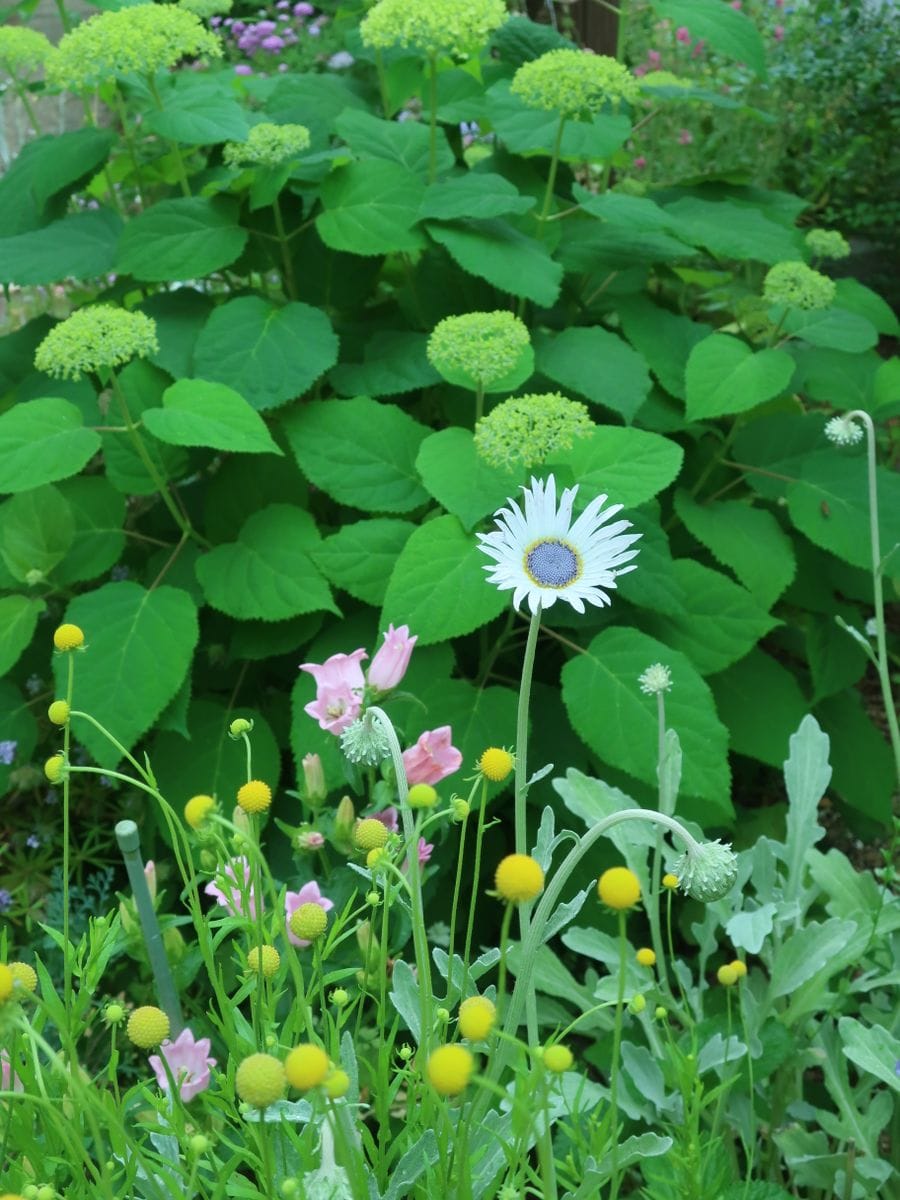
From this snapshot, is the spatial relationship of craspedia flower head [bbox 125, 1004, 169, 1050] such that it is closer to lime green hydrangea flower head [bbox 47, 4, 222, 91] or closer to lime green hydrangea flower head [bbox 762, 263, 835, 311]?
lime green hydrangea flower head [bbox 47, 4, 222, 91]

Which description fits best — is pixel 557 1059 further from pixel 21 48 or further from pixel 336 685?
pixel 21 48

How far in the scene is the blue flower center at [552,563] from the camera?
0.68 meters

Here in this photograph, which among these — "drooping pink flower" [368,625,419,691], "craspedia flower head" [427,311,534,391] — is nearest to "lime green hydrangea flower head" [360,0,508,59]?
"craspedia flower head" [427,311,534,391]

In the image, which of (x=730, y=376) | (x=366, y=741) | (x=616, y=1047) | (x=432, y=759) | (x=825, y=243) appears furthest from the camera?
(x=825, y=243)

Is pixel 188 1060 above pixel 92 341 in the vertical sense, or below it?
below

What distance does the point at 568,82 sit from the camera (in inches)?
59.1

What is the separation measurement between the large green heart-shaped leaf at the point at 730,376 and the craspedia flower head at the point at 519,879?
48.1 inches

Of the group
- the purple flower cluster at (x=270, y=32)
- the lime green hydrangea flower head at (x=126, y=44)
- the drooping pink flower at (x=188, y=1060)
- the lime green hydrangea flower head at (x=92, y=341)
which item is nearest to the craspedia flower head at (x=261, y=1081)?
the drooping pink flower at (x=188, y=1060)

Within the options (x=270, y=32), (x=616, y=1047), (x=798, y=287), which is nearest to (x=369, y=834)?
(x=616, y=1047)

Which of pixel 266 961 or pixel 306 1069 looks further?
pixel 266 961

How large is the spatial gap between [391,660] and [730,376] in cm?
92

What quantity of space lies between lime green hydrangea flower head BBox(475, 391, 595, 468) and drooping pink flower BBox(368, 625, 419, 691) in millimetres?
338

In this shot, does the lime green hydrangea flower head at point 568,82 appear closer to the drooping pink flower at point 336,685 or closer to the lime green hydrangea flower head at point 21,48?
the lime green hydrangea flower head at point 21,48

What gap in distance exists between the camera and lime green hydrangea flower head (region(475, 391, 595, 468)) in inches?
46.3
